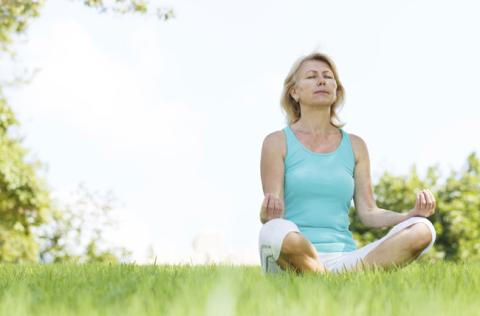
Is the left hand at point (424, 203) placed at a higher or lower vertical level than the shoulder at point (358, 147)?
lower

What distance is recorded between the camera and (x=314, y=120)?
192 inches

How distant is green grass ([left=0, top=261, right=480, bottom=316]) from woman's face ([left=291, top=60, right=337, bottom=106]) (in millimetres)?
1389

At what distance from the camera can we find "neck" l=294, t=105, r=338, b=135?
4.86 metres

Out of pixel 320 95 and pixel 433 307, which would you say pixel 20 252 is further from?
pixel 433 307

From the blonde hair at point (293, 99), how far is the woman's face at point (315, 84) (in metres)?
0.04

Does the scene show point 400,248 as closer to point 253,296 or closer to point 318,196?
point 318,196

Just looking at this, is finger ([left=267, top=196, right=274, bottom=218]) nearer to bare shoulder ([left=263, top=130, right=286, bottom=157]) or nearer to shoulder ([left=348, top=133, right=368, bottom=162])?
bare shoulder ([left=263, top=130, right=286, bottom=157])

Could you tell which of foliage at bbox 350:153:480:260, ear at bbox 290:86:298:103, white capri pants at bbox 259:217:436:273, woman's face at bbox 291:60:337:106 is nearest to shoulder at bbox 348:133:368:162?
woman's face at bbox 291:60:337:106

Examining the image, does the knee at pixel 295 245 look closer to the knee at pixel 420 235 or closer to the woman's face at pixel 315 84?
the knee at pixel 420 235

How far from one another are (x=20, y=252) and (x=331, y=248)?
31.6 feet

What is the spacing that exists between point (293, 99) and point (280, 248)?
1.42 metres

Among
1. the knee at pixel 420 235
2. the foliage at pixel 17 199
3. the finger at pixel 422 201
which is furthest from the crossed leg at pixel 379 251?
the foliage at pixel 17 199

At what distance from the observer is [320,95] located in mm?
4727

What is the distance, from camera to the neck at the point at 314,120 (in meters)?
4.86
